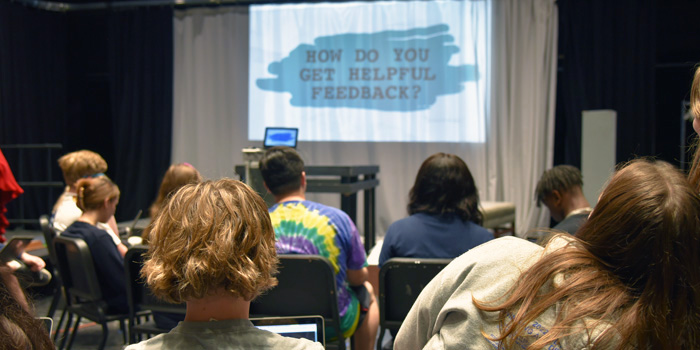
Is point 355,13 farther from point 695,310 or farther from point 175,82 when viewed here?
point 695,310

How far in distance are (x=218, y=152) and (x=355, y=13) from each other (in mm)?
2107

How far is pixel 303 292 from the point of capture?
1.87 metres

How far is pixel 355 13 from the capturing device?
5.95 metres

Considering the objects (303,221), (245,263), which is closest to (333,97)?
(303,221)

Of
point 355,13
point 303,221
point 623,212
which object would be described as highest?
point 355,13

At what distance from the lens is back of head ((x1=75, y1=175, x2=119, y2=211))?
2.54 m

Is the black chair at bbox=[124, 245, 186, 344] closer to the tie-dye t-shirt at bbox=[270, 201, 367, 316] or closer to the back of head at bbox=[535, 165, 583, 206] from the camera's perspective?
the tie-dye t-shirt at bbox=[270, 201, 367, 316]

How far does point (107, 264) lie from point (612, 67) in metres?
4.73

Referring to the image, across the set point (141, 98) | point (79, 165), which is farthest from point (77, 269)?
point (141, 98)

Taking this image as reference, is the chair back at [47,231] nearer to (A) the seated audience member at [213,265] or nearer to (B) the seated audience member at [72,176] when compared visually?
(B) the seated audience member at [72,176]

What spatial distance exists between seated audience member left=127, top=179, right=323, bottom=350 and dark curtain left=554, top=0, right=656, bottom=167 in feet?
16.4

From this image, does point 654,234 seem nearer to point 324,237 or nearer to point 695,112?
point 695,112

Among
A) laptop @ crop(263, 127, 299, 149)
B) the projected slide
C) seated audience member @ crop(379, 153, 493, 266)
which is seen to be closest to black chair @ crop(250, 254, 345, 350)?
seated audience member @ crop(379, 153, 493, 266)

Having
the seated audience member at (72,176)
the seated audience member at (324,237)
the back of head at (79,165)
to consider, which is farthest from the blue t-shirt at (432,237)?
the back of head at (79,165)
